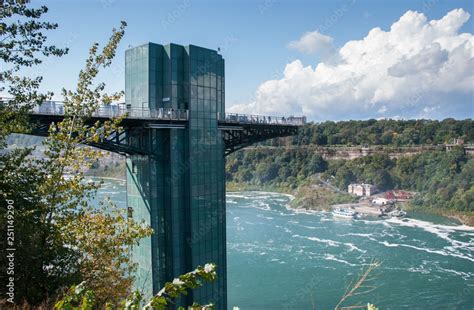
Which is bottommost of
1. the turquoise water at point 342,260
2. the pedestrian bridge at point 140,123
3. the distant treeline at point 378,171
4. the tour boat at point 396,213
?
the turquoise water at point 342,260

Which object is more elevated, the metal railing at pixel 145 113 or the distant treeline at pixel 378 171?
the metal railing at pixel 145 113

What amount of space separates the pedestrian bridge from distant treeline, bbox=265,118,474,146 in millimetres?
44958

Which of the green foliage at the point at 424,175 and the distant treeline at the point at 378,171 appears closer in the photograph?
the green foliage at the point at 424,175

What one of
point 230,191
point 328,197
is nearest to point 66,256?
point 328,197

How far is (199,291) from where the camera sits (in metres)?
10.7

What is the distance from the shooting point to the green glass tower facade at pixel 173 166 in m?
10.1

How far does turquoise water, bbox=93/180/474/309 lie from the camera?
698 inches

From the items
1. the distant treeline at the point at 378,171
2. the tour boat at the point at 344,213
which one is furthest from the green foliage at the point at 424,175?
the tour boat at the point at 344,213

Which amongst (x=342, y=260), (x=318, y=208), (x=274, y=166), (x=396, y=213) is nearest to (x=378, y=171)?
(x=318, y=208)

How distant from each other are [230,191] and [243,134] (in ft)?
133

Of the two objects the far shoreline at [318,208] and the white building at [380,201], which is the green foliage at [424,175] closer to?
the far shoreline at [318,208]

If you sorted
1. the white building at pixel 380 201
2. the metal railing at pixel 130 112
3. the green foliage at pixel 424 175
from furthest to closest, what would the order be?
the green foliage at pixel 424 175, the white building at pixel 380 201, the metal railing at pixel 130 112

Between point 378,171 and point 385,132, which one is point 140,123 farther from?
point 385,132

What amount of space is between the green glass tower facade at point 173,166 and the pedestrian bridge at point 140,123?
0.18 m
